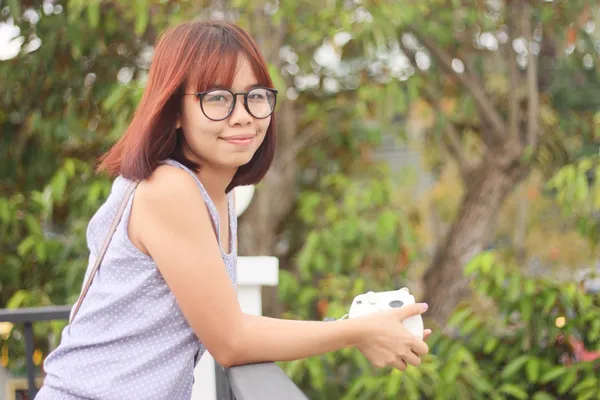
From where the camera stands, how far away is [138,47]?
3.59 meters

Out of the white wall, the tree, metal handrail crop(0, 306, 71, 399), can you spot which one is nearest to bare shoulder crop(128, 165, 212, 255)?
the white wall

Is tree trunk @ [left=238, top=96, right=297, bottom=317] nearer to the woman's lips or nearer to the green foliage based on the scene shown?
the green foliage

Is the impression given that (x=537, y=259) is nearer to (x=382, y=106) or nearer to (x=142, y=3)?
(x=382, y=106)

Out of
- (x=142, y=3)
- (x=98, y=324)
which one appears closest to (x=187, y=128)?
(x=98, y=324)

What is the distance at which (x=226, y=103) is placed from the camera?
1.15 m

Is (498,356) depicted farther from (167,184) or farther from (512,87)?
(167,184)

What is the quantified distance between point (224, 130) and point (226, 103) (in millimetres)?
41

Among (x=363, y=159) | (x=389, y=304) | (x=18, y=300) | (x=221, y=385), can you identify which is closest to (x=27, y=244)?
(x=18, y=300)

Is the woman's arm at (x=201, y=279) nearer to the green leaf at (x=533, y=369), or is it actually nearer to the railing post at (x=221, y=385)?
the railing post at (x=221, y=385)

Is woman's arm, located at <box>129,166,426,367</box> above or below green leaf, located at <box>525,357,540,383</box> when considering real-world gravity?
above

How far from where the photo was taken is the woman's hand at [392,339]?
111 centimetres

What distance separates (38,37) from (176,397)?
2.50 m

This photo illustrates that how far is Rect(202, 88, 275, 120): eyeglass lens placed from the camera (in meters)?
1.14

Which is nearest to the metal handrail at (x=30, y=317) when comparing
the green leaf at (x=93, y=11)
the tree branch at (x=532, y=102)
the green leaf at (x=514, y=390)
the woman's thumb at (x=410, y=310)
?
the woman's thumb at (x=410, y=310)
